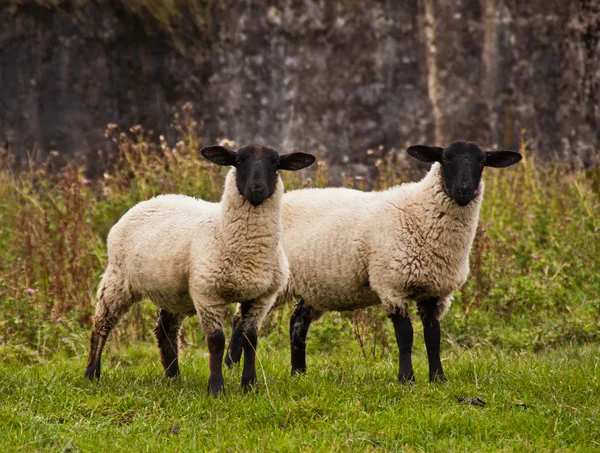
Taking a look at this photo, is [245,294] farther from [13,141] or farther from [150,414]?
[13,141]

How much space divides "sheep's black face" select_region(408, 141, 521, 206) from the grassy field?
127cm

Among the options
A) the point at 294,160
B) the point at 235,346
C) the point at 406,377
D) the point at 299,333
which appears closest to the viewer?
the point at 406,377

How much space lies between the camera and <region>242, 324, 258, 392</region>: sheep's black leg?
19.6 ft

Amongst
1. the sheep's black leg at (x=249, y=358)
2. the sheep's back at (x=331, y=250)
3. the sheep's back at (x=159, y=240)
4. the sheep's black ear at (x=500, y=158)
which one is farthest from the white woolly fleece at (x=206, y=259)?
the sheep's black ear at (x=500, y=158)

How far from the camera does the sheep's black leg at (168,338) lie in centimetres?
666

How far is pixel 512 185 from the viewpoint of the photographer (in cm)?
1058

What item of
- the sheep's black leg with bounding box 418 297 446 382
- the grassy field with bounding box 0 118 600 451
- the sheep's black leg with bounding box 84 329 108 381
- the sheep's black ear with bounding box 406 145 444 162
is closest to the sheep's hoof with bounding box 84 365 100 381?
the sheep's black leg with bounding box 84 329 108 381

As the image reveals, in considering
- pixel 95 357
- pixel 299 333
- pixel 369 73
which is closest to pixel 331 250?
pixel 299 333

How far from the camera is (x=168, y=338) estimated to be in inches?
266

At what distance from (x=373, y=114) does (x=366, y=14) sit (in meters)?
1.36

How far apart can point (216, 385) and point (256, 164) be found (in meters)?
1.49

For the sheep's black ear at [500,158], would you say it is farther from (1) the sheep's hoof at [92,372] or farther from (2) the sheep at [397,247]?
(1) the sheep's hoof at [92,372]

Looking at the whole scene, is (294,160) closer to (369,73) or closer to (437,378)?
(437,378)

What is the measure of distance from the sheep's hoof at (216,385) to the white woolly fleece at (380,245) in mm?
1346
